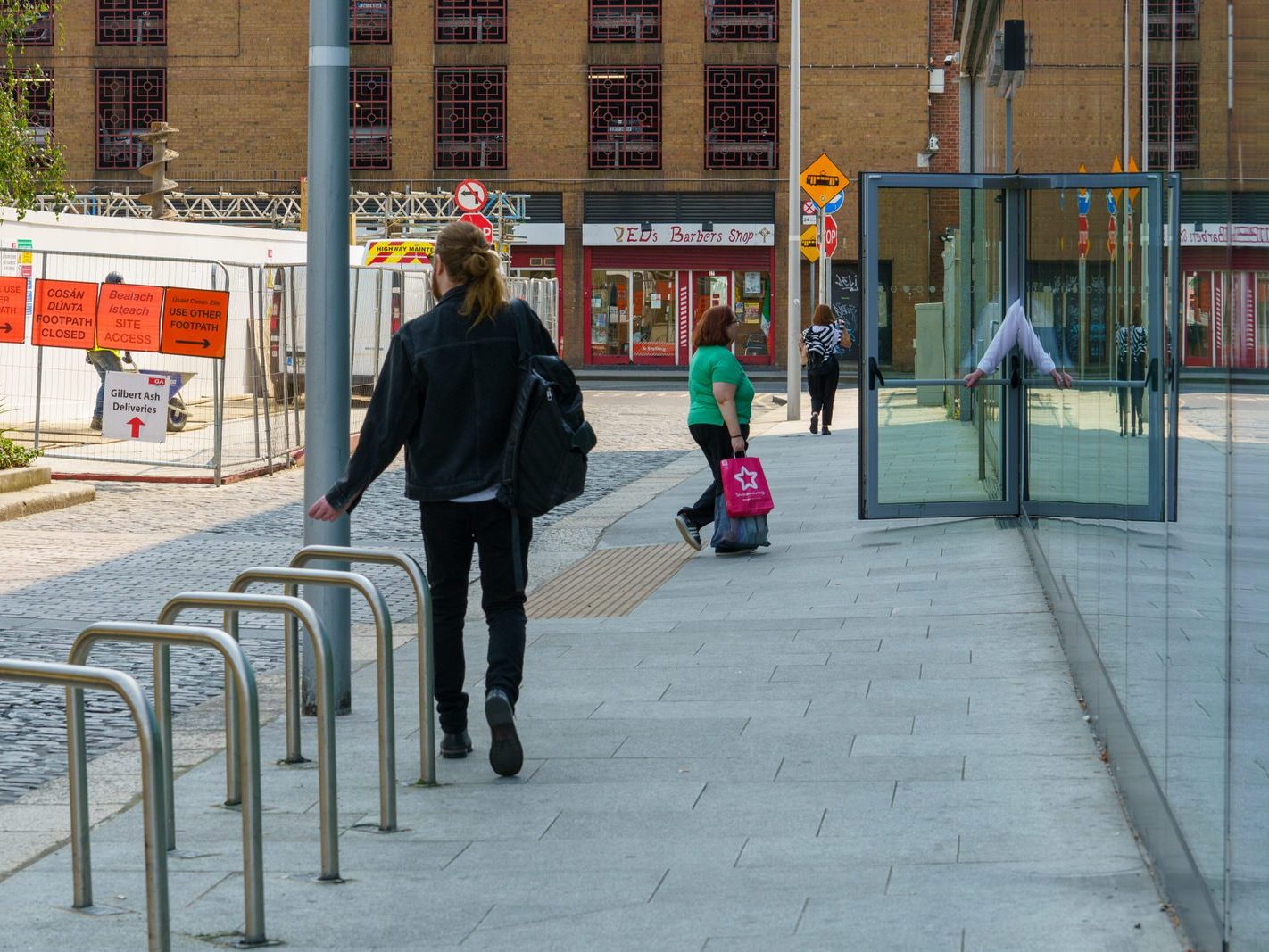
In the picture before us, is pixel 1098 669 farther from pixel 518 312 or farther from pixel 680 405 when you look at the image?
pixel 680 405

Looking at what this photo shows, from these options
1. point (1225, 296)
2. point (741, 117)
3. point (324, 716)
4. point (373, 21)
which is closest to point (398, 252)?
point (741, 117)

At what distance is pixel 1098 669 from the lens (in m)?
6.26

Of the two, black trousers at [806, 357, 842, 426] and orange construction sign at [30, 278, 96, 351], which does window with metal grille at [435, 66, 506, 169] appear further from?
orange construction sign at [30, 278, 96, 351]

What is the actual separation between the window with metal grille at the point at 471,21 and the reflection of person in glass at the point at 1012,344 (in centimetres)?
→ 3589

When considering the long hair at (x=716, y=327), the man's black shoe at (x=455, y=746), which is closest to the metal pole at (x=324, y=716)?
the man's black shoe at (x=455, y=746)

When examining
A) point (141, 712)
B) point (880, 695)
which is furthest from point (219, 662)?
point (141, 712)

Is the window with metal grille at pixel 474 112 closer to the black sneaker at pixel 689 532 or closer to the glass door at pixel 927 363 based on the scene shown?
the glass door at pixel 927 363

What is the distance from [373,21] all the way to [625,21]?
252 inches

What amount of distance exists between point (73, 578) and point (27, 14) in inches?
270

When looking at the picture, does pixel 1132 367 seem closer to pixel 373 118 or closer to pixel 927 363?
pixel 927 363

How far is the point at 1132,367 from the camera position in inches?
226

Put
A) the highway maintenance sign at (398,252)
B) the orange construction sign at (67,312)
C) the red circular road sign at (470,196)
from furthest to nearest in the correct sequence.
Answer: the highway maintenance sign at (398,252) < the red circular road sign at (470,196) < the orange construction sign at (67,312)

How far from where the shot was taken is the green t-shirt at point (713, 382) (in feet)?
38.7

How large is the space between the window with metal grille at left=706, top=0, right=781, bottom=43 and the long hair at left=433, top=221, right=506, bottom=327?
41.4m
